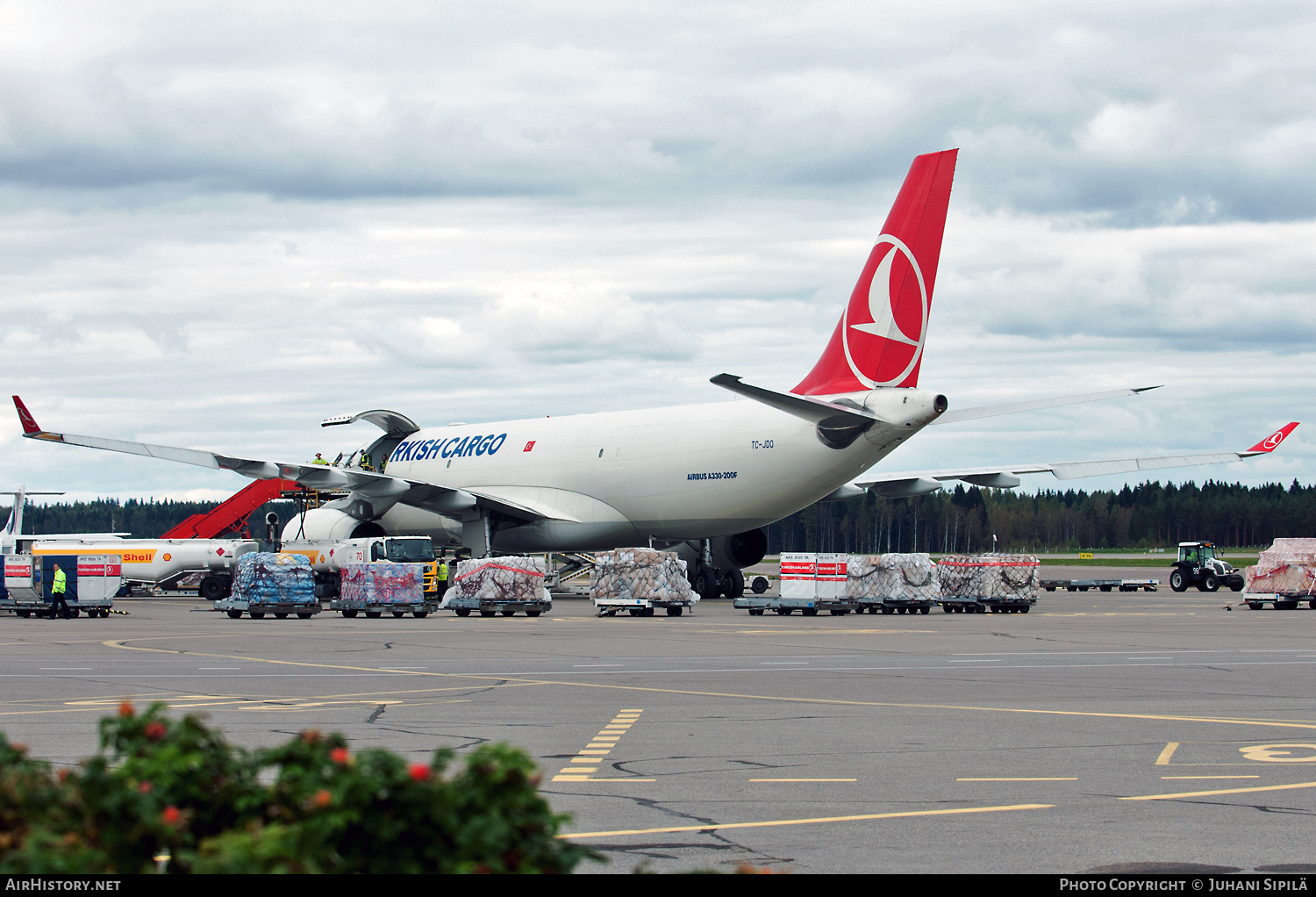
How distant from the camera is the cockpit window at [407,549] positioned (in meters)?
45.3

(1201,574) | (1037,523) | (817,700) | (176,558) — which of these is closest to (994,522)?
(1037,523)

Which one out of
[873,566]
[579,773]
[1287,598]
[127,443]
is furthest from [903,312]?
[579,773]

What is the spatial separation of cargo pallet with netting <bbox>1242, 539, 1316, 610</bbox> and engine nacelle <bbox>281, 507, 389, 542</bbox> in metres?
30.2

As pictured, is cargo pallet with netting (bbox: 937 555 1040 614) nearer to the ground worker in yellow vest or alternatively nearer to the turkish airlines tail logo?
the turkish airlines tail logo

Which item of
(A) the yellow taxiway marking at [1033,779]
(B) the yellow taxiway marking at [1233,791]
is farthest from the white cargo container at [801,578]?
(B) the yellow taxiway marking at [1233,791]

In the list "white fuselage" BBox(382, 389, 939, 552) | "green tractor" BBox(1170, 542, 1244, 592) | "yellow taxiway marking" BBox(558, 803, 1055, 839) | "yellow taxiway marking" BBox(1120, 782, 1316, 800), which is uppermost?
"white fuselage" BBox(382, 389, 939, 552)

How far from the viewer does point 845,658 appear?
22.6 metres

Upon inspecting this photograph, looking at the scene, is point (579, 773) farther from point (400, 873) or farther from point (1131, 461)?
point (1131, 461)

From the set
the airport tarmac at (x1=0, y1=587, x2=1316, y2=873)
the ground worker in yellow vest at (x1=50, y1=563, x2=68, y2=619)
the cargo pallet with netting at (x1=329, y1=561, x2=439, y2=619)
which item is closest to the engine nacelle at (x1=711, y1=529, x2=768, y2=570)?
the cargo pallet with netting at (x1=329, y1=561, x2=439, y2=619)

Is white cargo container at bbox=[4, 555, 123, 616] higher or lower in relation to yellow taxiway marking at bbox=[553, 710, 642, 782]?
higher

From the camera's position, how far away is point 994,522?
17900 centimetres

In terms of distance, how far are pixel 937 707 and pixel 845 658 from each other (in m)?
7.22

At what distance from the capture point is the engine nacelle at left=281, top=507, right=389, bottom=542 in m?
50.7

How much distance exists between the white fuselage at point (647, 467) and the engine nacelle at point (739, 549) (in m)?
5.00
